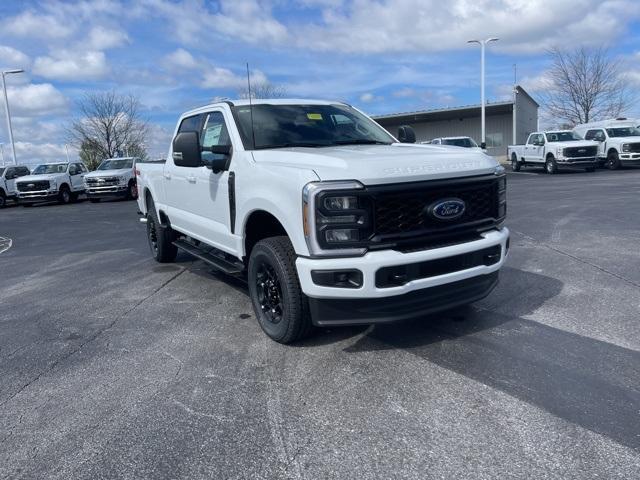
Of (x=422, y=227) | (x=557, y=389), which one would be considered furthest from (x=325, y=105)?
(x=557, y=389)

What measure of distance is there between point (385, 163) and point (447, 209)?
571mm

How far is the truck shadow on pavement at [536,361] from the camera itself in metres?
3.22

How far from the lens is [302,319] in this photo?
415 cm

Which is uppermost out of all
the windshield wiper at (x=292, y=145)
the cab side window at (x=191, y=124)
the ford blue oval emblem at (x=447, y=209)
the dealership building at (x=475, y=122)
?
the dealership building at (x=475, y=122)

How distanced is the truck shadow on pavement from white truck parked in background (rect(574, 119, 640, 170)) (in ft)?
74.6

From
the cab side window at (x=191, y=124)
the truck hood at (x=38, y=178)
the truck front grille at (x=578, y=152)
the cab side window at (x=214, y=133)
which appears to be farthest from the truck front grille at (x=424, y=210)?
the truck hood at (x=38, y=178)

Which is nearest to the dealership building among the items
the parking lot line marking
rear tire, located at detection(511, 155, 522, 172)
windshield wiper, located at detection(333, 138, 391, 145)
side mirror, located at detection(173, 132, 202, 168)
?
rear tire, located at detection(511, 155, 522, 172)

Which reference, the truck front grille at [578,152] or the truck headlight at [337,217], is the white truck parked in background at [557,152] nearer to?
the truck front grille at [578,152]

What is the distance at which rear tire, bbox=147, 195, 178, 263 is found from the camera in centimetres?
760

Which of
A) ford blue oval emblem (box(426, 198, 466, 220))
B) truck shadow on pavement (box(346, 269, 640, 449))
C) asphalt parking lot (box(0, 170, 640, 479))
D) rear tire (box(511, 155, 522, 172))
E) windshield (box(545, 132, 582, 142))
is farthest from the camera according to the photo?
rear tire (box(511, 155, 522, 172))

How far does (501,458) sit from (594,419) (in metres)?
0.71

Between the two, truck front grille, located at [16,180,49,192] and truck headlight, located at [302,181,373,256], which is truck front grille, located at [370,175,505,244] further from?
truck front grille, located at [16,180,49,192]

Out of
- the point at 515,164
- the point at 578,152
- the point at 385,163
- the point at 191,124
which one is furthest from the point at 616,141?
the point at 385,163

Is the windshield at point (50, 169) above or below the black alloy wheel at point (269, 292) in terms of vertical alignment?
above
